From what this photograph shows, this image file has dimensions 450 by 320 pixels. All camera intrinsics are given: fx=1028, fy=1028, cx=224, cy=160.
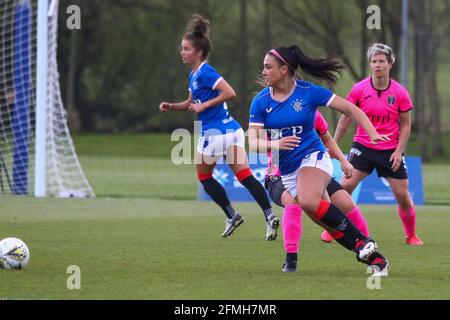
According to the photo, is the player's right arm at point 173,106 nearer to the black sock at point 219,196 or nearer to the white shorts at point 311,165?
the black sock at point 219,196

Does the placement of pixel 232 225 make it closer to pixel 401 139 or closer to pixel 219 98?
pixel 219 98

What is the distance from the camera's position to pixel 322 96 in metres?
8.09

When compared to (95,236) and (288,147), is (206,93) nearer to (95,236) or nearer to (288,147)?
(95,236)

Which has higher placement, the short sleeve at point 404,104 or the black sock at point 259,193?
the short sleeve at point 404,104

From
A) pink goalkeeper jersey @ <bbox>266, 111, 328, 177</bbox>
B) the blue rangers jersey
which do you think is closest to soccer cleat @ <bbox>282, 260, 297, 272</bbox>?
the blue rangers jersey

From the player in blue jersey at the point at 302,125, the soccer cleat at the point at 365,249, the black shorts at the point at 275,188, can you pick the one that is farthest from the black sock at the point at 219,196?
the soccer cleat at the point at 365,249

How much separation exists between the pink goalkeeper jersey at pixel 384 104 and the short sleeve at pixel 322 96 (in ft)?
9.25

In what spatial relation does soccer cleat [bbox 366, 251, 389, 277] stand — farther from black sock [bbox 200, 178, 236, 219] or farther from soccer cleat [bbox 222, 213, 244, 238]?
black sock [bbox 200, 178, 236, 219]

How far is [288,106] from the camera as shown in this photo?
8133 millimetres

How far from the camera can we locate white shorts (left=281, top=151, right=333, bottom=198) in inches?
323

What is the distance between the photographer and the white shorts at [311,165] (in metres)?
8.20

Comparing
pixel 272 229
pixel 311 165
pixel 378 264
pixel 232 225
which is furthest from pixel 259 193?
pixel 378 264

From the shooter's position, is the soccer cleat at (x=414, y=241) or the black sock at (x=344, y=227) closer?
the black sock at (x=344, y=227)

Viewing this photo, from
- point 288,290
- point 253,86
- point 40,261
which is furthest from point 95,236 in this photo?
point 253,86
